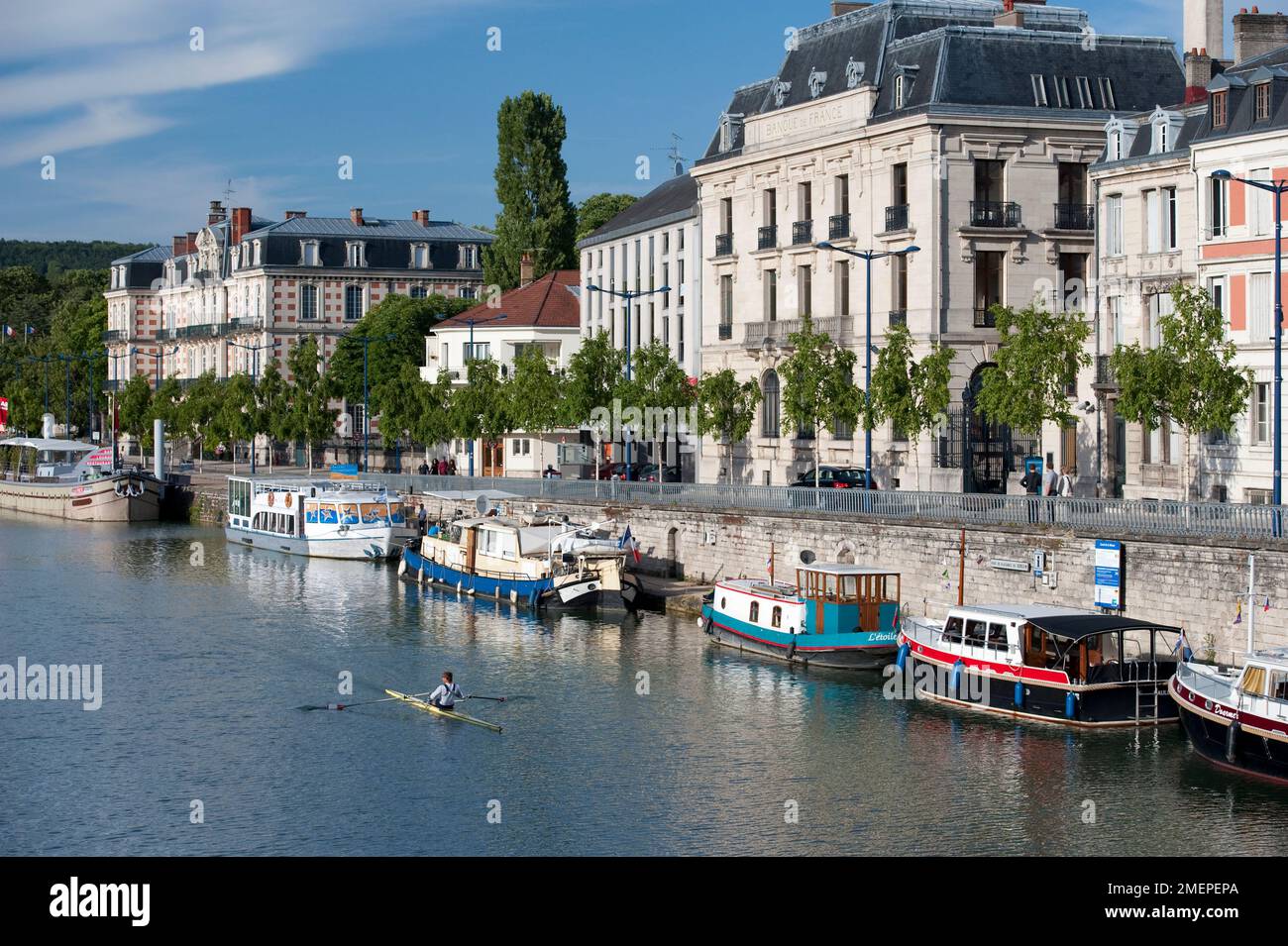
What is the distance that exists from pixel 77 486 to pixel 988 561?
246 feet

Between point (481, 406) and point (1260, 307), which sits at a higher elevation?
point (1260, 307)

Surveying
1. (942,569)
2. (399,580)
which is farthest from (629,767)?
(399,580)

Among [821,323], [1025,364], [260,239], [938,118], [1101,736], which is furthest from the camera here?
[260,239]

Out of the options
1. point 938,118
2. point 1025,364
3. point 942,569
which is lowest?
point 942,569

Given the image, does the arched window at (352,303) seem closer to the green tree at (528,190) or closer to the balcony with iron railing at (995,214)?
the green tree at (528,190)

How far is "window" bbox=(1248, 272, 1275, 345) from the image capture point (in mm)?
53844

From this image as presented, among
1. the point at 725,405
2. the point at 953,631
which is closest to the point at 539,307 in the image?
the point at 725,405

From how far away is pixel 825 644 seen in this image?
4909cm

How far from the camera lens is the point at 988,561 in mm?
49375

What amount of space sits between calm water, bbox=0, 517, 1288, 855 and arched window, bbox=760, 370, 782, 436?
81.1 feet

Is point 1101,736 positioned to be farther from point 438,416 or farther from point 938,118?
point 438,416

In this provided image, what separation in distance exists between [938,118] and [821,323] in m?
10.2

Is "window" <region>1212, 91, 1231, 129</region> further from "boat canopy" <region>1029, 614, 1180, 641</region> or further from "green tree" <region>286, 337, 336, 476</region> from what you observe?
"green tree" <region>286, 337, 336, 476</region>

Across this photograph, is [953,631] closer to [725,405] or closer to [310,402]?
[725,405]
